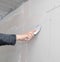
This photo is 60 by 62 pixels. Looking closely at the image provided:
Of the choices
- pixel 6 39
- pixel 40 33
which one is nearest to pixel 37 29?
pixel 40 33

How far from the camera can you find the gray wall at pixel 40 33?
1.58 meters

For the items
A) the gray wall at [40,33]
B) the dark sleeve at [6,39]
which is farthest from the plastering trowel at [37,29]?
the dark sleeve at [6,39]

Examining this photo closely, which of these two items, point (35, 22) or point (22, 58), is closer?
point (35, 22)

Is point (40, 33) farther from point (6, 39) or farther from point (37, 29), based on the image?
point (6, 39)

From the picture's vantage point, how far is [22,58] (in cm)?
218

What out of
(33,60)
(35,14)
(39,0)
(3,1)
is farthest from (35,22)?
(3,1)

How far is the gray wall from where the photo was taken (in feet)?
5.18

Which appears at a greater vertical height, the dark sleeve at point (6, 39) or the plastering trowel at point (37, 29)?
the plastering trowel at point (37, 29)

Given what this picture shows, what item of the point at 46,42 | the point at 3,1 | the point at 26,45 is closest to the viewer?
the point at 46,42

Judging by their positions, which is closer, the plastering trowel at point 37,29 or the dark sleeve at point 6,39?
the dark sleeve at point 6,39

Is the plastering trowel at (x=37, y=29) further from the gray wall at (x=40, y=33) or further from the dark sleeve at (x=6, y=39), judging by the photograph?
the dark sleeve at (x=6, y=39)

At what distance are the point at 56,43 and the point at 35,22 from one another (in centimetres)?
53

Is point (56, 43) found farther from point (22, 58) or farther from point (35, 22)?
point (22, 58)

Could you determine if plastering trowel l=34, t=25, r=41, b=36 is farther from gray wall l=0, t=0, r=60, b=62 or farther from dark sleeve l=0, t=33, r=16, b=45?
dark sleeve l=0, t=33, r=16, b=45
